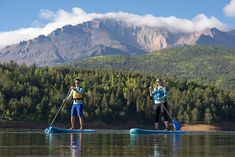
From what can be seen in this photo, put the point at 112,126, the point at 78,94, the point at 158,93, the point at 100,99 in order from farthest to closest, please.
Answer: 1. the point at 100,99
2. the point at 112,126
3. the point at 78,94
4. the point at 158,93

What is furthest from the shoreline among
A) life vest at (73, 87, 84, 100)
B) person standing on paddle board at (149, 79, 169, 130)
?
person standing on paddle board at (149, 79, 169, 130)

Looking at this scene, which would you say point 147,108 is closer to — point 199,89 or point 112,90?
point 112,90

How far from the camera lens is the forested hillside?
15150 cm

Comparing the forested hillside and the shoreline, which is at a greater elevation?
the forested hillside

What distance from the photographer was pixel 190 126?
167 meters

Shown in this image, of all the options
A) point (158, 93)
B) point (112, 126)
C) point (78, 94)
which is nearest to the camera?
point (158, 93)

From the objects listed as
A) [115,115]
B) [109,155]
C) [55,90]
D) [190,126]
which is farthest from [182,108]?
[109,155]

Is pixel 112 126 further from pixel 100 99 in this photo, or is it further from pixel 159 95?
pixel 159 95

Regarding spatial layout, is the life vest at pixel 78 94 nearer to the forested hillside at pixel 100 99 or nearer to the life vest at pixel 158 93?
the life vest at pixel 158 93

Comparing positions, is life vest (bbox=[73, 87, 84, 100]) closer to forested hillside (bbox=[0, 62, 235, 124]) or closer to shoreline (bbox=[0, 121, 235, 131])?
shoreline (bbox=[0, 121, 235, 131])

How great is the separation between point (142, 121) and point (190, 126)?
14.3 m

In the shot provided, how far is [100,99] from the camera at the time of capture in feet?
552

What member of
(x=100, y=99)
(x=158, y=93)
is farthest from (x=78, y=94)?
(x=100, y=99)

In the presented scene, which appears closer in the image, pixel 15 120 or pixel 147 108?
pixel 15 120
